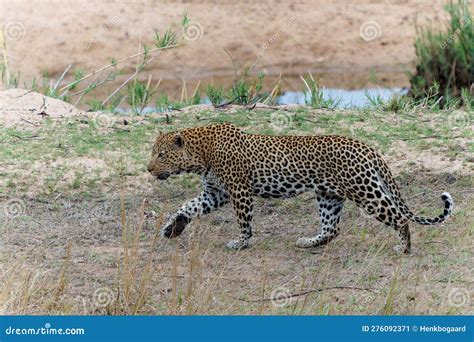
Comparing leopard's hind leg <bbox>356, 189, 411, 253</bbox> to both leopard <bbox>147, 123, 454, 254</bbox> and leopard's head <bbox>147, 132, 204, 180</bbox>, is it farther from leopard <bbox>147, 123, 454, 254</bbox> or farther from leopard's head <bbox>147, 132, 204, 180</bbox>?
leopard's head <bbox>147, 132, 204, 180</bbox>

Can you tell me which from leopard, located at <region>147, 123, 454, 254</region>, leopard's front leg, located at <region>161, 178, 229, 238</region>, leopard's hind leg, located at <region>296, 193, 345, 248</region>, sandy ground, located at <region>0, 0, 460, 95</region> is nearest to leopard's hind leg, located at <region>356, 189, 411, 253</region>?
leopard, located at <region>147, 123, 454, 254</region>

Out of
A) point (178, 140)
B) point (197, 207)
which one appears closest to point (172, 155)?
point (178, 140)

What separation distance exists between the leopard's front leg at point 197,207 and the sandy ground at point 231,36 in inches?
305

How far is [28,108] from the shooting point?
12.0m

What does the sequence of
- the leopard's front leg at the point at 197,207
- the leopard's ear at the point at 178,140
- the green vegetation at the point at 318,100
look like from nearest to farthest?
the leopard's ear at the point at 178,140, the leopard's front leg at the point at 197,207, the green vegetation at the point at 318,100

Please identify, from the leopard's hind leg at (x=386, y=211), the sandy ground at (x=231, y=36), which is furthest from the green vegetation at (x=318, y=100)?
the sandy ground at (x=231, y=36)

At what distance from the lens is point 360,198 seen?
8570 millimetres

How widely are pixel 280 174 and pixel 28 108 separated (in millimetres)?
3900

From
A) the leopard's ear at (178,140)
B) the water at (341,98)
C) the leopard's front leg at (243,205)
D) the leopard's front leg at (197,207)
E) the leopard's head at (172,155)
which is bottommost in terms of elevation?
the water at (341,98)

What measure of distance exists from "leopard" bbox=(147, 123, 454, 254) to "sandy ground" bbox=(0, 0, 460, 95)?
7.80 metres

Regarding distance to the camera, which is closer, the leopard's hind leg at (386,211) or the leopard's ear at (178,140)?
the leopard's hind leg at (386,211)

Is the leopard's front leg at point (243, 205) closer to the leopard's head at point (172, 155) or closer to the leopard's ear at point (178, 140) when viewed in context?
the leopard's head at point (172, 155)

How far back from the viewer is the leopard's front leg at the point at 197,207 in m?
9.07

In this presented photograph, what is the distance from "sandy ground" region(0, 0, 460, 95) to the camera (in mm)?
17359
